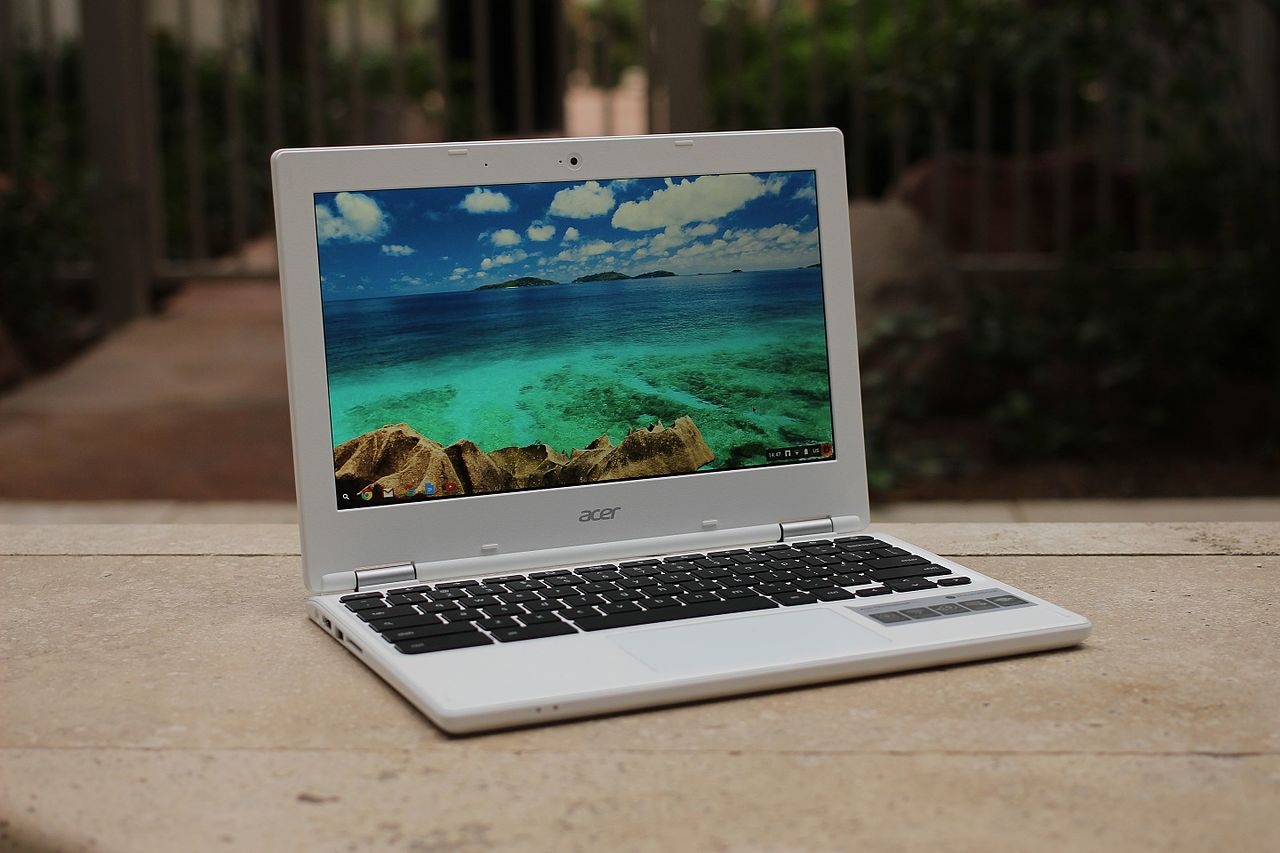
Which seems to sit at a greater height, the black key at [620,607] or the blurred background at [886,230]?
the blurred background at [886,230]

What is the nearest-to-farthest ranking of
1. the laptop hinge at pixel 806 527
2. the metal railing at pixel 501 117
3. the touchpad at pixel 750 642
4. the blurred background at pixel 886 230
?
the touchpad at pixel 750 642 < the laptop hinge at pixel 806 527 < the blurred background at pixel 886 230 < the metal railing at pixel 501 117

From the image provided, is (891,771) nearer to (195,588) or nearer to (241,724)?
(241,724)

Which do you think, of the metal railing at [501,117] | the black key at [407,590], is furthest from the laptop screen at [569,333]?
the metal railing at [501,117]

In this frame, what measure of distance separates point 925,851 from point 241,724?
1.90 ft

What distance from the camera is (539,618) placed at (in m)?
1.41

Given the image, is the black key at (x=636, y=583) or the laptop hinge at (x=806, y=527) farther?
the laptop hinge at (x=806, y=527)

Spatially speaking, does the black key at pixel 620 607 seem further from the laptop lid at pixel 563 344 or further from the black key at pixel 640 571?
the laptop lid at pixel 563 344

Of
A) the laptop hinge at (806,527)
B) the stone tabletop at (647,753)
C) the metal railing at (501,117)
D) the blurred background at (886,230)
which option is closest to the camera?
the stone tabletop at (647,753)

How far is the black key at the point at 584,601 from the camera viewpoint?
1.46 m

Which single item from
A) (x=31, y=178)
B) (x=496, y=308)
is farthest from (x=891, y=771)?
(x=31, y=178)

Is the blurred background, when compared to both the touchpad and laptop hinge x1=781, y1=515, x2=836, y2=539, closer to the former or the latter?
laptop hinge x1=781, y1=515, x2=836, y2=539

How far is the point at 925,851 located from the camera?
39.5 inches

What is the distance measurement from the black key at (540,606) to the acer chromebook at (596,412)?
0.04ft

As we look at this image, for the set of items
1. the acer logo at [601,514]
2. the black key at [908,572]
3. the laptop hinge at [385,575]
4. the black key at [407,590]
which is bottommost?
the black key at [908,572]
